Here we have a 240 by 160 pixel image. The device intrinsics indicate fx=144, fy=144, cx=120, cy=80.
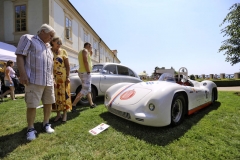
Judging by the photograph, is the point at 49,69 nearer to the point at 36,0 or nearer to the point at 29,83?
the point at 29,83

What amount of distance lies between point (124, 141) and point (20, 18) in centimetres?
1277

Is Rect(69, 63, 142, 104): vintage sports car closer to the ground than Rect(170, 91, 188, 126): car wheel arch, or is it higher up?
higher up

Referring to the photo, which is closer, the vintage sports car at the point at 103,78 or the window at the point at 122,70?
the vintage sports car at the point at 103,78

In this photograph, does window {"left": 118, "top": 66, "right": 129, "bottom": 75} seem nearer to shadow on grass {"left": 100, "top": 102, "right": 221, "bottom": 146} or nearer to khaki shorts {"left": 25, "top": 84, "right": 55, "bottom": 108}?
shadow on grass {"left": 100, "top": 102, "right": 221, "bottom": 146}

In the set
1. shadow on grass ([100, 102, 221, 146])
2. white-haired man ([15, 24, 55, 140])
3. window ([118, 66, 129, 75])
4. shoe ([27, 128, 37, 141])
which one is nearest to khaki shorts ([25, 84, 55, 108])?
white-haired man ([15, 24, 55, 140])

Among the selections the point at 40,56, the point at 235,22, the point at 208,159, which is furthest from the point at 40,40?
the point at 235,22

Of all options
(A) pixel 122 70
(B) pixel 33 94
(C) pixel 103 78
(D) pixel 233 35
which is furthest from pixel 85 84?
(D) pixel 233 35

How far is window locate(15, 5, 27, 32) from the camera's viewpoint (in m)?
10.8

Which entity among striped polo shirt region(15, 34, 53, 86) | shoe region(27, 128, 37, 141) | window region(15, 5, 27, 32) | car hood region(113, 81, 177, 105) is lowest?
shoe region(27, 128, 37, 141)

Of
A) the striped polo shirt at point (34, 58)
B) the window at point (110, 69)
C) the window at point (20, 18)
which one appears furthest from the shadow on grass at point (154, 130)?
the window at point (20, 18)

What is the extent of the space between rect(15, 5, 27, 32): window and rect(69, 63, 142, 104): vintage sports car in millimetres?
8898

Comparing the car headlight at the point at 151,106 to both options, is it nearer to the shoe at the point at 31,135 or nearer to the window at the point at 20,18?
the shoe at the point at 31,135

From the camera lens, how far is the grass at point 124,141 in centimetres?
186

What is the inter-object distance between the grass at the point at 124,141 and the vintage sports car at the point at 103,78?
62.6 inches
